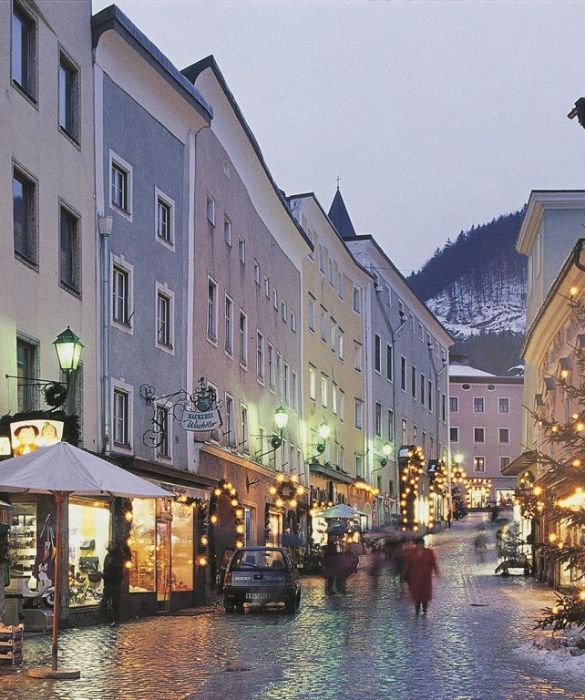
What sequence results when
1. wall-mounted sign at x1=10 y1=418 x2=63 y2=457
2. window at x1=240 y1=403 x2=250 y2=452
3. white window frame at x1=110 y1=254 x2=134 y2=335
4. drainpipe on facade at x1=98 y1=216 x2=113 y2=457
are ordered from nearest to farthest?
wall-mounted sign at x1=10 y1=418 x2=63 y2=457 → drainpipe on facade at x1=98 y1=216 x2=113 y2=457 → white window frame at x1=110 y1=254 x2=134 y2=335 → window at x1=240 y1=403 x2=250 y2=452

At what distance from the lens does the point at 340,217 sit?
8362 cm

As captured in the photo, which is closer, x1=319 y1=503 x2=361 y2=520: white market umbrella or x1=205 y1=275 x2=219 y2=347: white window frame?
x1=205 y1=275 x2=219 y2=347: white window frame

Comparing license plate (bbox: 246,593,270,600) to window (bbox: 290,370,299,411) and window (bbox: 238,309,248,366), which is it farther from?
window (bbox: 290,370,299,411)

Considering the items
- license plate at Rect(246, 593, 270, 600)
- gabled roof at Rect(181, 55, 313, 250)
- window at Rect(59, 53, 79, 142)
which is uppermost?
gabled roof at Rect(181, 55, 313, 250)

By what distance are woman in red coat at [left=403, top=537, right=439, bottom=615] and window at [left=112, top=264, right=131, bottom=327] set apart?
783cm

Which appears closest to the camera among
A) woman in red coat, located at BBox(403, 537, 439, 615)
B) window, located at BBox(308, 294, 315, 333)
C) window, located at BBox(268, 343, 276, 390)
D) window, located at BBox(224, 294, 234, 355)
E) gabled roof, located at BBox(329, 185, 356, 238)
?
woman in red coat, located at BBox(403, 537, 439, 615)

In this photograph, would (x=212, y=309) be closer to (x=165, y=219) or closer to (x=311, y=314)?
(x=165, y=219)

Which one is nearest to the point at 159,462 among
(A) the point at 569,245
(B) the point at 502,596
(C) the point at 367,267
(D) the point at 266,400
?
(B) the point at 502,596

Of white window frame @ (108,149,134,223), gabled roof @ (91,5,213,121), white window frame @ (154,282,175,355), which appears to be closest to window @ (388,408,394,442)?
gabled roof @ (91,5,213,121)

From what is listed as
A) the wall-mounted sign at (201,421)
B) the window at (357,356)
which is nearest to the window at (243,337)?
the wall-mounted sign at (201,421)

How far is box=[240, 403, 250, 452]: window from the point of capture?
39.5m

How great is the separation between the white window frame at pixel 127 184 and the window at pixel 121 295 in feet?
3.91

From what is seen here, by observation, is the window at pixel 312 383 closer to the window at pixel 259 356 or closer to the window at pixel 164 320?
the window at pixel 259 356

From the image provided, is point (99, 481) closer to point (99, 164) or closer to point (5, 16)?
point (5, 16)
